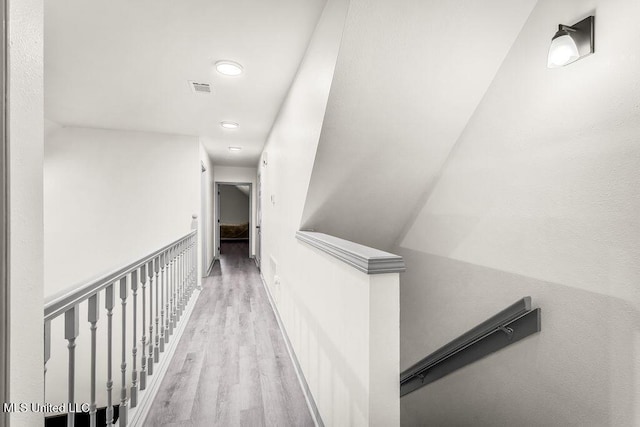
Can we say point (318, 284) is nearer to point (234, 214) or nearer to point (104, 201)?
point (104, 201)

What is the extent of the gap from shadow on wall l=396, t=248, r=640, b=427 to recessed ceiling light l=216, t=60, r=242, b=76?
2.09m

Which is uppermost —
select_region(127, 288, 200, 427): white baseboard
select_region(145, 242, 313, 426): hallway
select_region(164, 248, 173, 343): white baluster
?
select_region(164, 248, 173, 343): white baluster

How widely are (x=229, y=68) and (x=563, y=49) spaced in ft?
7.00

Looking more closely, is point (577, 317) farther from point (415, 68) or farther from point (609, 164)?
point (415, 68)

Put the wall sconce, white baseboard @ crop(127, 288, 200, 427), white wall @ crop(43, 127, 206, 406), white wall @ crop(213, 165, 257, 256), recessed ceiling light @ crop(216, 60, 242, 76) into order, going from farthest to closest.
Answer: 1. white wall @ crop(213, 165, 257, 256)
2. white wall @ crop(43, 127, 206, 406)
3. recessed ceiling light @ crop(216, 60, 242, 76)
4. white baseboard @ crop(127, 288, 200, 427)
5. the wall sconce

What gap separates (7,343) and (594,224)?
2031 millimetres

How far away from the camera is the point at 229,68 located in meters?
2.39

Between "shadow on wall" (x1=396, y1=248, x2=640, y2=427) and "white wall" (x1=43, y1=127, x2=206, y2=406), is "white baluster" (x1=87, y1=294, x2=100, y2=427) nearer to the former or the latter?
"shadow on wall" (x1=396, y1=248, x2=640, y2=427)

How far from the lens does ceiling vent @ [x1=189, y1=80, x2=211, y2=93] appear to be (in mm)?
2682

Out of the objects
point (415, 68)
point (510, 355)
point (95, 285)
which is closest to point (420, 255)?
point (510, 355)

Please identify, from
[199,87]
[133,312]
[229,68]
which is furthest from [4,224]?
[199,87]

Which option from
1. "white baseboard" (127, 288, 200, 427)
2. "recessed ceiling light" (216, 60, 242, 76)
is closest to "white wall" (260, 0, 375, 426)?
"recessed ceiling light" (216, 60, 242, 76)

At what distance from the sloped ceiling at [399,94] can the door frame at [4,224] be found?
3.87 feet

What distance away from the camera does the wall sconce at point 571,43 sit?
126 cm
